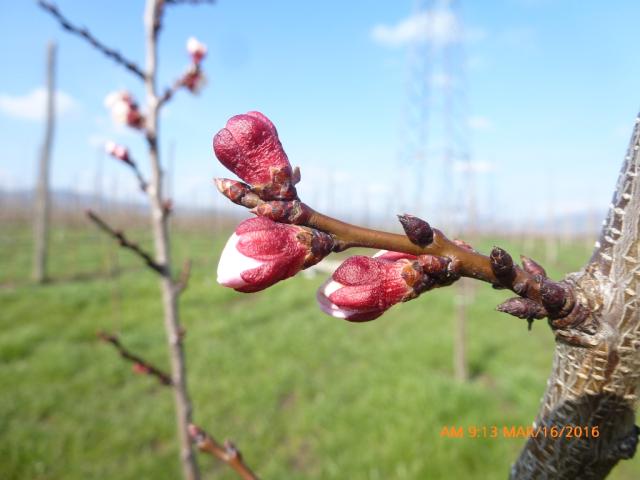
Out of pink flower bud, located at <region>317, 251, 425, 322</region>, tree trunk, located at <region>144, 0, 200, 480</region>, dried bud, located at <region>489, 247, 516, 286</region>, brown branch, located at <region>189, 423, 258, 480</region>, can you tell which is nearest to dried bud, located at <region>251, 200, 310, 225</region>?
pink flower bud, located at <region>317, 251, 425, 322</region>

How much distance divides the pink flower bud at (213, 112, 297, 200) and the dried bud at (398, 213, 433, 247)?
0.18 meters

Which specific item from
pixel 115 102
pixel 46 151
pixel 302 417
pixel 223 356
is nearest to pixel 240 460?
pixel 115 102

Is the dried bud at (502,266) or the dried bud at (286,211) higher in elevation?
the dried bud at (286,211)

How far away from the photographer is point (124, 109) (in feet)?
7.28

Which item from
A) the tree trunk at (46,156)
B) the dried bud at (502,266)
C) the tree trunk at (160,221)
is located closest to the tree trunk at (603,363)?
the dried bud at (502,266)

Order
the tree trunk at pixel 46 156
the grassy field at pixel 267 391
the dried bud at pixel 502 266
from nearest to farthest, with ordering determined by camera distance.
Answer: the dried bud at pixel 502 266 → the grassy field at pixel 267 391 → the tree trunk at pixel 46 156

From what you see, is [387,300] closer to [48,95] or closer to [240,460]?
[240,460]

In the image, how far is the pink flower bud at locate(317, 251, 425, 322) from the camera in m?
0.71

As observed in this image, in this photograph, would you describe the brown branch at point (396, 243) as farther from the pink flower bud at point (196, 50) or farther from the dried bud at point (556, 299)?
the pink flower bud at point (196, 50)

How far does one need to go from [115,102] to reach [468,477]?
3.89 meters

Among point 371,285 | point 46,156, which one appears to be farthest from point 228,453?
point 46,156

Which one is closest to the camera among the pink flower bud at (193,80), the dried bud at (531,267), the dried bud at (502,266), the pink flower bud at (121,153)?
the dried bud at (502,266)

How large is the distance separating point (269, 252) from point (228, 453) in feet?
2.32

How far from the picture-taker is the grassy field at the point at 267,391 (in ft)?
13.7
